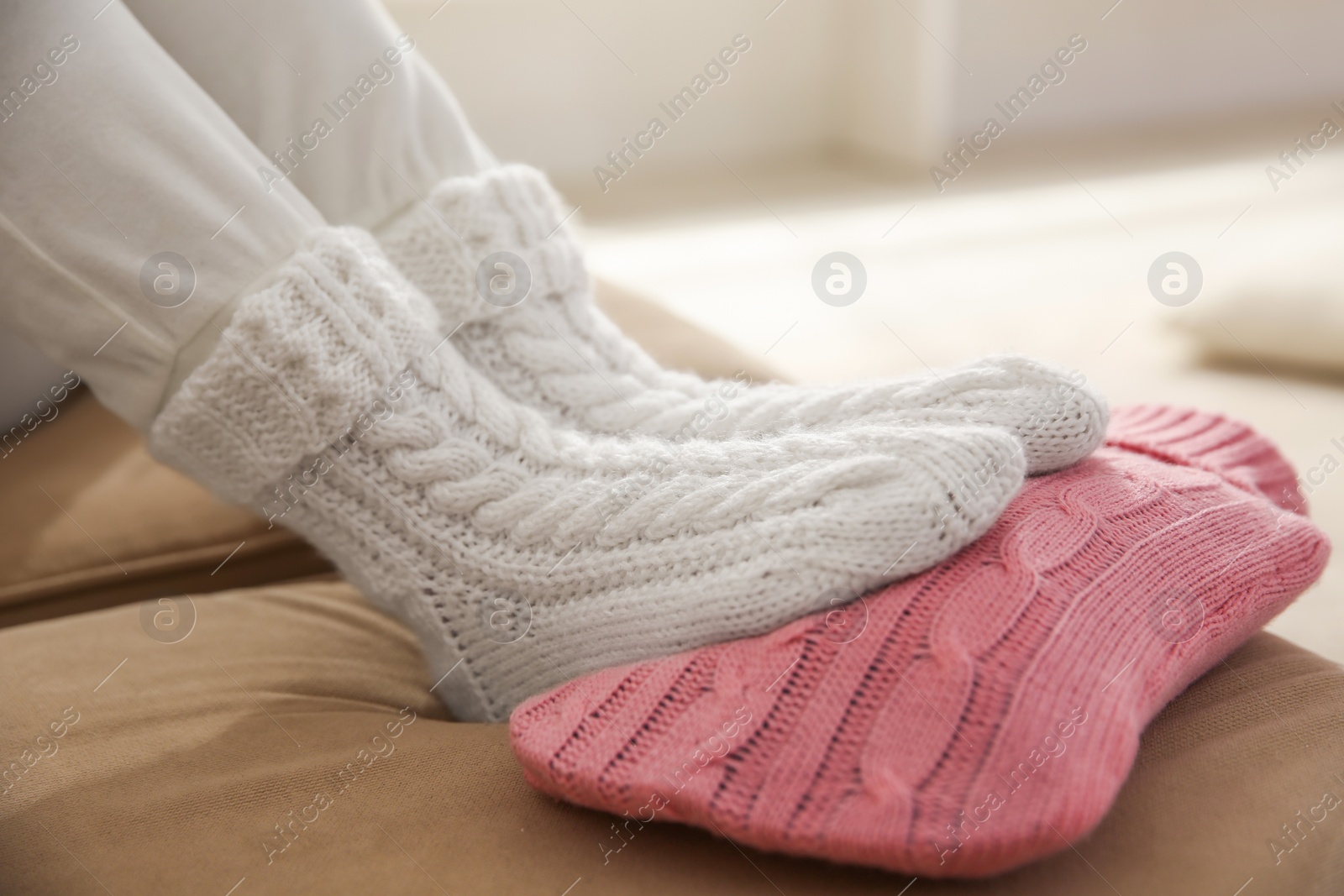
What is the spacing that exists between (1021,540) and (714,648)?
15 centimetres

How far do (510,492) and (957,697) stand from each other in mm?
264

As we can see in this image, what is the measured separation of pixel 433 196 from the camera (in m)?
0.65

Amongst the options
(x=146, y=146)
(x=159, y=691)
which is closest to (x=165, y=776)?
(x=159, y=691)

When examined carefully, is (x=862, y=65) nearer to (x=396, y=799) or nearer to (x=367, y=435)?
(x=367, y=435)

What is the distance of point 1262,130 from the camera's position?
8.99 feet

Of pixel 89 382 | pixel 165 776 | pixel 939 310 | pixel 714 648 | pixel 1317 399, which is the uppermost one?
pixel 89 382

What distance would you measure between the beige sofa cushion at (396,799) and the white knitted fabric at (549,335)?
206 mm

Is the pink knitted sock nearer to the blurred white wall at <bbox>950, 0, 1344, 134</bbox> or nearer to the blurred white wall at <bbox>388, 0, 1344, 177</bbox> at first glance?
the blurred white wall at <bbox>388, 0, 1344, 177</bbox>

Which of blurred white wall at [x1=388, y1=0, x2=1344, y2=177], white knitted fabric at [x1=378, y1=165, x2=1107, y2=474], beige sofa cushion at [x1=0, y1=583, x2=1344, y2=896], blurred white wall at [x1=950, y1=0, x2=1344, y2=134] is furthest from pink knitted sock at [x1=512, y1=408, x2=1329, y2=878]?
blurred white wall at [x1=950, y1=0, x2=1344, y2=134]

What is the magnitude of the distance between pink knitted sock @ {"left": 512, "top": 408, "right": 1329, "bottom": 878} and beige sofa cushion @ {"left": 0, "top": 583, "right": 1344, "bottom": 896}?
26 millimetres

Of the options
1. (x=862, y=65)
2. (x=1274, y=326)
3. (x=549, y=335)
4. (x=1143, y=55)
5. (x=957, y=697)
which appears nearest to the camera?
(x=957, y=697)

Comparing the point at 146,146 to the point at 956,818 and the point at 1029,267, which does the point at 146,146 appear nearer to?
the point at 956,818

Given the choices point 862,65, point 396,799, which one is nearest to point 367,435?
point 396,799

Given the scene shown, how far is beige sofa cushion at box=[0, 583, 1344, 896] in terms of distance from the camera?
17.3 inches
